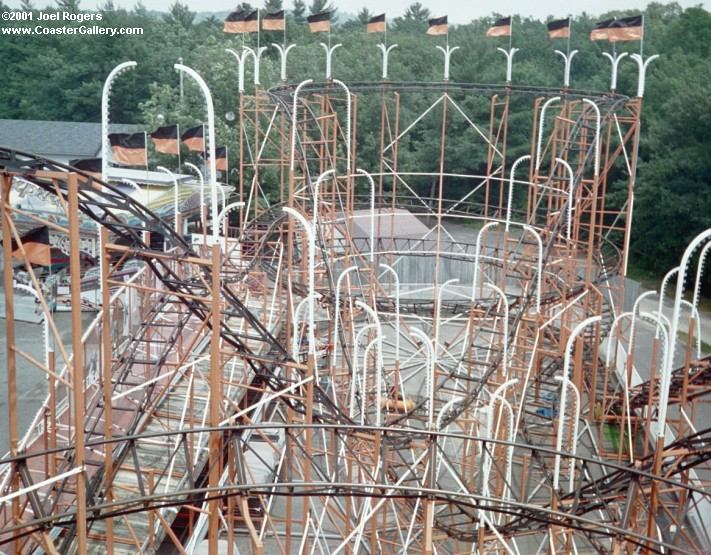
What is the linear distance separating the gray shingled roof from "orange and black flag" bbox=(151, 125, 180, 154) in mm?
23505

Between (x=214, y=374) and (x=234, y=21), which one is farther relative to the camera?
(x=234, y=21)

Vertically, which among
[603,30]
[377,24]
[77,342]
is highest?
[377,24]

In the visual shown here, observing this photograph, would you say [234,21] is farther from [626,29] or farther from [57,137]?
[57,137]

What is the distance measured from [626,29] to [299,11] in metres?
46.7

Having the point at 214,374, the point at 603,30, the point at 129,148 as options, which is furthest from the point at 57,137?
the point at 214,374

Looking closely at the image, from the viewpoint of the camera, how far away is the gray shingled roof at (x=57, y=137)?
1446 inches

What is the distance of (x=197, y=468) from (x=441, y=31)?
1325cm

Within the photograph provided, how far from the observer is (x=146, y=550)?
1087 cm

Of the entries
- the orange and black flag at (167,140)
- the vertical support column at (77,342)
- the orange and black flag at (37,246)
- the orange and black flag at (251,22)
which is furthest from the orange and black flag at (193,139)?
the orange and black flag at (251,22)

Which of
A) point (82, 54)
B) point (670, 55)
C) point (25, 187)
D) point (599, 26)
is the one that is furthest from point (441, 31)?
point (82, 54)

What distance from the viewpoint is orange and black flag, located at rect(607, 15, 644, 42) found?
1781 centimetres

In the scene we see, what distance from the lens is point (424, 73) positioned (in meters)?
43.6

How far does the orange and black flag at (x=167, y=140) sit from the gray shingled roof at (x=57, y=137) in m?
23.5

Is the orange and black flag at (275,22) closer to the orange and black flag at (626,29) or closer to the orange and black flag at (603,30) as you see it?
the orange and black flag at (603,30)
